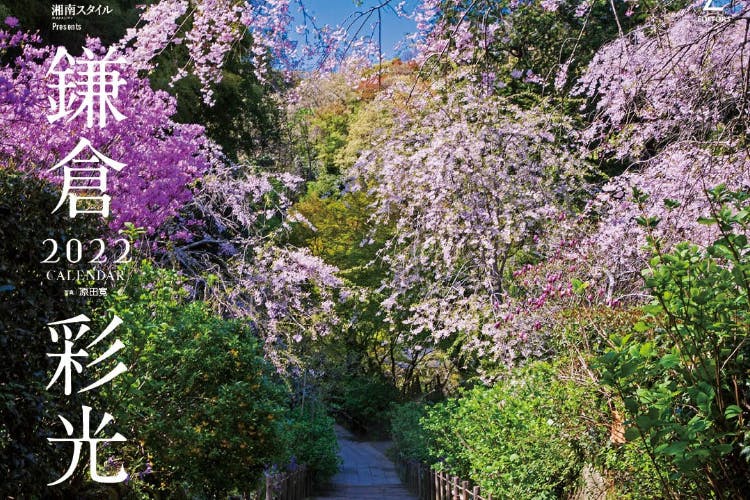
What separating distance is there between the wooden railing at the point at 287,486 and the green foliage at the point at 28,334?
4.44 meters

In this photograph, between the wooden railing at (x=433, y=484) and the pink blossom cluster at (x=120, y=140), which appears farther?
the wooden railing at (x=433, y=484)

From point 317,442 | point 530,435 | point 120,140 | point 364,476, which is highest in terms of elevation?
point 120,140

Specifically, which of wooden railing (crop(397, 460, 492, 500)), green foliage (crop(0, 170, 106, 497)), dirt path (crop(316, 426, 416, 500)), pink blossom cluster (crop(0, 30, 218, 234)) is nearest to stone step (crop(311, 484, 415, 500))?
dirt path (crop(316, 426, 416, 500))

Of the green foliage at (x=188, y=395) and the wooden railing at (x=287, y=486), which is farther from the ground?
the green foliage at (x=188, y=395)

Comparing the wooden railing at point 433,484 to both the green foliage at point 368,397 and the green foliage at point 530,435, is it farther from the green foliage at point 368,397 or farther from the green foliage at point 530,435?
the green foliage at point 368,397

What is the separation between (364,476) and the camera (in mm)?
17500

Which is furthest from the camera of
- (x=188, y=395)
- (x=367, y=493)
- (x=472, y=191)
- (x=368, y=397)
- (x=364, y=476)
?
(x=368, y=397)

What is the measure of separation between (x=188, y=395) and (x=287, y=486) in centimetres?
495

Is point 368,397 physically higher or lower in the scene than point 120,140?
lower

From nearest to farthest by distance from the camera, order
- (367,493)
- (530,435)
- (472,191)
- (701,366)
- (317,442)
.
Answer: (701,366) < (530,435) < (472,191) < (367,493) < (317,442)

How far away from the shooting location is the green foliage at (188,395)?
207 inches

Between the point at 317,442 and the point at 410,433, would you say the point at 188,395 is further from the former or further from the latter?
the point at 410,433

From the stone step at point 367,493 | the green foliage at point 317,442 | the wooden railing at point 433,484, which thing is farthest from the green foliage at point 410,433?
the green foliage at point 317,442

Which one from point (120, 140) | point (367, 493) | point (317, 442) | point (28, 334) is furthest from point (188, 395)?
point (367, 493)
